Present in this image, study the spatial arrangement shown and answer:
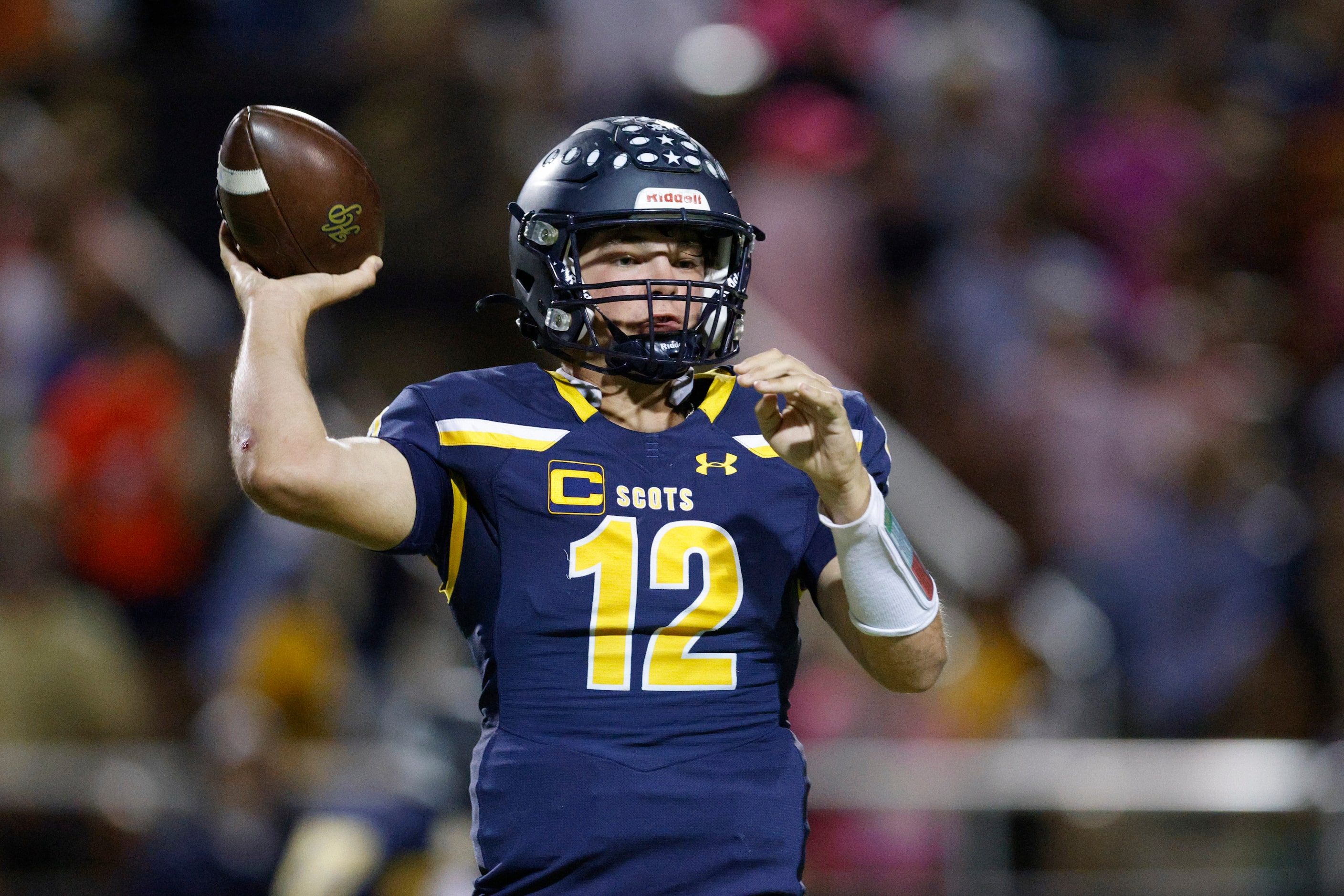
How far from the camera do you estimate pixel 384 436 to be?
261 centimetres

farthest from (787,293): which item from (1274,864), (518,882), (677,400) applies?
(518,882)

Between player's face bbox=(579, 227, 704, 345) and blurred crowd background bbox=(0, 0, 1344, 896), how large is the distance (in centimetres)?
259

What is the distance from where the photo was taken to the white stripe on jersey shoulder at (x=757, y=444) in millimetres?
2732

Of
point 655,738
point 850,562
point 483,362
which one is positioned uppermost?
point 850,562

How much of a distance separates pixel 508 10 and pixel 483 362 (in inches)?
73.2

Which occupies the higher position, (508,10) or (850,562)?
(850,562)

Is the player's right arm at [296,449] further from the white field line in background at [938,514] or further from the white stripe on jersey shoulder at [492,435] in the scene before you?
the white field line in background at [938,514]

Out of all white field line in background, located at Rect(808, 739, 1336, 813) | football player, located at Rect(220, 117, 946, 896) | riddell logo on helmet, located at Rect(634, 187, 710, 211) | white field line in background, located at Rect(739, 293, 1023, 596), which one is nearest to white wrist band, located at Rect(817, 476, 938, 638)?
football player, located at Rect(220, 117, 946, 896)

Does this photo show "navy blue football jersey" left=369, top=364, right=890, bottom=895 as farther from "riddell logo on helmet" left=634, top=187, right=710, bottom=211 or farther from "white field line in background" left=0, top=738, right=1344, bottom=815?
"white field line in background" left=0, top=738, right=1344, bottom=815

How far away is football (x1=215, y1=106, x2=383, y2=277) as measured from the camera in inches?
104

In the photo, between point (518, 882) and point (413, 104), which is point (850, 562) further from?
point (413, 104)

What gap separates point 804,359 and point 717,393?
3.88m

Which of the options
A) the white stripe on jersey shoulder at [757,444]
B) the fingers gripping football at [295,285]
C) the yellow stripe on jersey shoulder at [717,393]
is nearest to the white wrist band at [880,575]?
the white stripe on jersey shoulder at [757,444]

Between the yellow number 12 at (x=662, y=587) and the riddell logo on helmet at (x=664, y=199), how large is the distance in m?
0.53
